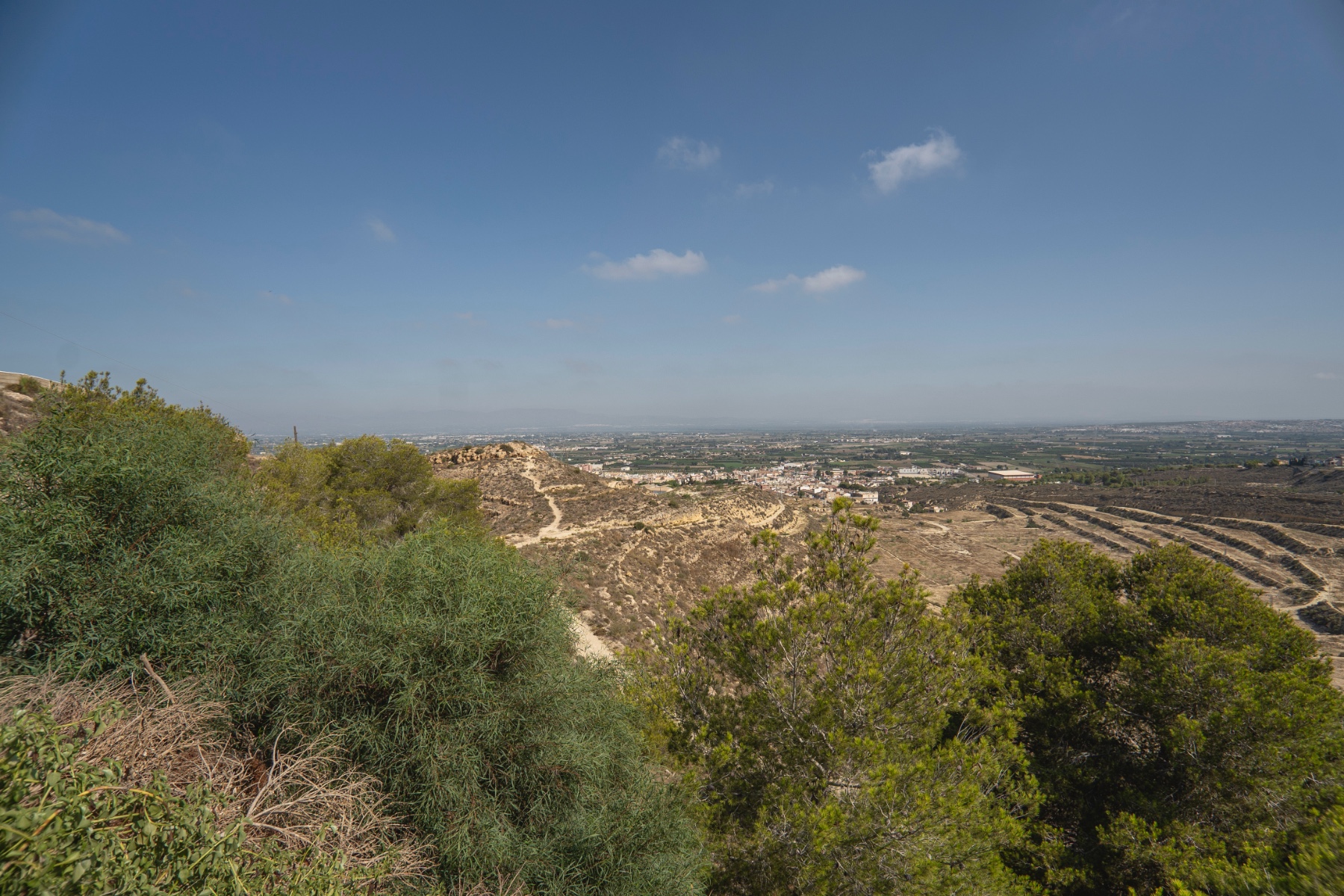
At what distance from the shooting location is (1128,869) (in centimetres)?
752

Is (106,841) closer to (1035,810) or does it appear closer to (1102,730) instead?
(1035,810)

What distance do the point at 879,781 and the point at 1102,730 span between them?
21.2 feet

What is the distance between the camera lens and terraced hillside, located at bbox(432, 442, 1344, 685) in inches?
888

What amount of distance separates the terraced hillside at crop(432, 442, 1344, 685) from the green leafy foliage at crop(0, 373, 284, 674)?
8325 mm

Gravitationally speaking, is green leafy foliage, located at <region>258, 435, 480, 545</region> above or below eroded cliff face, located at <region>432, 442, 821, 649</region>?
above

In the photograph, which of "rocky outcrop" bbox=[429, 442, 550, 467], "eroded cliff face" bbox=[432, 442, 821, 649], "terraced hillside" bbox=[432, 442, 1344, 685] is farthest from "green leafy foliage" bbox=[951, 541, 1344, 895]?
"rocky outcrop" bbox=[429, 442, 550, 467]

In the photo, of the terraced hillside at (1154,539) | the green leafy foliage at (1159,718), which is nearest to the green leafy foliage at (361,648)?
the green leafy foliage at (1159,718)

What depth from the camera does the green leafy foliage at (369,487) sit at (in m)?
18.3

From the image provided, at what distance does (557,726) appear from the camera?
247 inches

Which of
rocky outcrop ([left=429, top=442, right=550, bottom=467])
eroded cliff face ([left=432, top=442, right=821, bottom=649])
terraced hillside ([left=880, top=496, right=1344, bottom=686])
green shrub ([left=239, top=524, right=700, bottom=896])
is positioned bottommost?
terraced hillside ([left=880, top=496, right=1344, bottom=686])

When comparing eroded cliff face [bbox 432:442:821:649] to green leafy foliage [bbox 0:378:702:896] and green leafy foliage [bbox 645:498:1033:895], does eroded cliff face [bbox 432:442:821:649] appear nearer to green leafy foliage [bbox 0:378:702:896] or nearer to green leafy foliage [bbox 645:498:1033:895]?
green leafy foliage [bbox 0:378:702:896]

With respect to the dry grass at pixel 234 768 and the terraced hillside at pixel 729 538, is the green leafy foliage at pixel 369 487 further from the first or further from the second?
the dry grass at pixel 234 768

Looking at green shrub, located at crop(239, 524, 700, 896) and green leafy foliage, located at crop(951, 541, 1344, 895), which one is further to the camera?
green leafy foliage, located at crop(951, 541, 1344, 895)

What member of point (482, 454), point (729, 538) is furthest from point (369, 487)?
point (482, 454)
